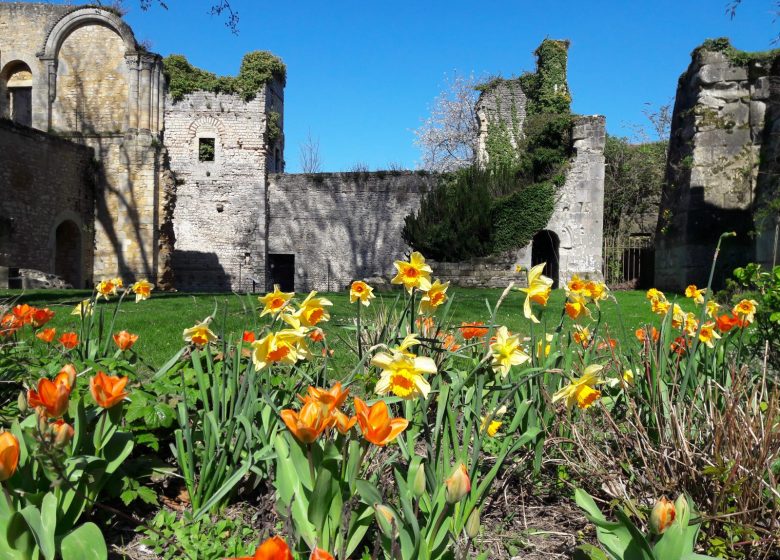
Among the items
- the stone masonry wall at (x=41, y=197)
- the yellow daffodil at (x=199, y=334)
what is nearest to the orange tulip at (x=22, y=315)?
the yellow daffodil at (x=199, y=334)

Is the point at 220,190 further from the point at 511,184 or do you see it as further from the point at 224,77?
the point at 511,184

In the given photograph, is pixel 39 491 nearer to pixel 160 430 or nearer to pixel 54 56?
pixel 160 430

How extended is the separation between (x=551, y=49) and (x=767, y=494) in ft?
66.9

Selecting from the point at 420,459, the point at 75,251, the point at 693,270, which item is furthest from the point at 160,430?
the point at 75,251

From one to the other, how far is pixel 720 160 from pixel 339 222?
1231cm

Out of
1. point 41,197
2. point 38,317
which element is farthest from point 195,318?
point 41,197

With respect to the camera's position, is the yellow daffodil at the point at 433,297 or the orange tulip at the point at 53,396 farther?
the yellow daffodil at the point at 433,297

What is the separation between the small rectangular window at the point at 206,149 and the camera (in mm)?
20578

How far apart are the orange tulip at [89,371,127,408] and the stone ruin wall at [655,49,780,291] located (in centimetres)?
1439

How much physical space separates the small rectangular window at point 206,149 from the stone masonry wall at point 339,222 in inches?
88.0

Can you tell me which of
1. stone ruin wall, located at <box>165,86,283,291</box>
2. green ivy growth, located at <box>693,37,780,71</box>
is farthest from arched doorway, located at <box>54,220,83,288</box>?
green ivy growth, located at <box>693,37,780,71</box>

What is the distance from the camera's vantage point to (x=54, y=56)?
18.5 metres

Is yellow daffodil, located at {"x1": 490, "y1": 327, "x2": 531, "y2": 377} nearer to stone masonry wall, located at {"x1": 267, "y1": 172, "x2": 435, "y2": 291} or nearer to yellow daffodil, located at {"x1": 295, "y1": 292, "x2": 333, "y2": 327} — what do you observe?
yellow daffodil, located at {"x1": 295, "y1": 292, "x2": 333, "y2": 327}

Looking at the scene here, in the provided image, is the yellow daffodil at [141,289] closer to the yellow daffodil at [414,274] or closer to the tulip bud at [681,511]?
the yellow daffodil at [414,274]
